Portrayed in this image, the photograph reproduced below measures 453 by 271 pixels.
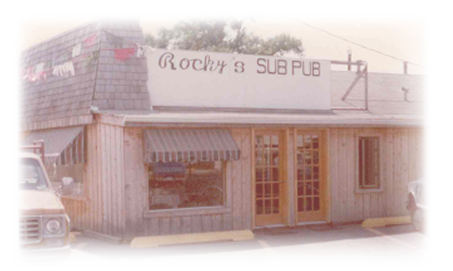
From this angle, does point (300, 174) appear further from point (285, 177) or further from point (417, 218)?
point (417, 218)

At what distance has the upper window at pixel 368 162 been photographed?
1414cm

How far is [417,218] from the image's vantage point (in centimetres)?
1209

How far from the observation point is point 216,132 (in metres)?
12.2

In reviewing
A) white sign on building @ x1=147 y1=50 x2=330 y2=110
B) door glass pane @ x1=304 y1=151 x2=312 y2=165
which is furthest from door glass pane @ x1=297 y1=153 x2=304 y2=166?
white sign on building @ x1=147 y1=50 x2=330 y2=110

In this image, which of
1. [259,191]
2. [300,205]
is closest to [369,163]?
[300,205]

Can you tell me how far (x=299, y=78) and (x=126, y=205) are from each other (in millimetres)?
5832

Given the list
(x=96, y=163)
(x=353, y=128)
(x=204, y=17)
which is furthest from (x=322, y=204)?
(x=204, y=17)

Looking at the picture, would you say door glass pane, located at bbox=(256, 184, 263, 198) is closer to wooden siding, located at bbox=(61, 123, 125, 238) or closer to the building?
the building

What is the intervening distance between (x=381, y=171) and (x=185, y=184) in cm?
544

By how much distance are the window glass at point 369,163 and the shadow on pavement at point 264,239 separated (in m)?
1.35

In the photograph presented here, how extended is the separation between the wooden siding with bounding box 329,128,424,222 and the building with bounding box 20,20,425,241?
30 mm

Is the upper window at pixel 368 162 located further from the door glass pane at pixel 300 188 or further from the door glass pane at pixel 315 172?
the door glass pane at pixel 300 188

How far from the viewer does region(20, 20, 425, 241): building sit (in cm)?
1160

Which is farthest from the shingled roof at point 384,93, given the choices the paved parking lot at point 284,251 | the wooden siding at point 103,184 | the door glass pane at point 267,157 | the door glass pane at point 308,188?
the wooden siding at point 103,184
